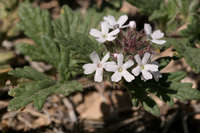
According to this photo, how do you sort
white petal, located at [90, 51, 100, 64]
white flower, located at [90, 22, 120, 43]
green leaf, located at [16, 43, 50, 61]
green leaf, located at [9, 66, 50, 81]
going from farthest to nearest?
green leaf, located at [16, 43, 50, 61] < green leaf, located at [9, 66, 50, 81] < white flower, located at [90, 22, 120, 43] < white petal, located at [90, 51, 100, 64]

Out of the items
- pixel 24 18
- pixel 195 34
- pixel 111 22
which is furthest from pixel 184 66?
pixel 24 18

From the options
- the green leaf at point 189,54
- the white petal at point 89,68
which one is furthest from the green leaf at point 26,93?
the green leaf at point 189,54

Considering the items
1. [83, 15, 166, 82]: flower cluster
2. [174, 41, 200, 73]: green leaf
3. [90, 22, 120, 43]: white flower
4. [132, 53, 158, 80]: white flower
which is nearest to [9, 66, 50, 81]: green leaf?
[83, 15, 166, 82]: flower cluster

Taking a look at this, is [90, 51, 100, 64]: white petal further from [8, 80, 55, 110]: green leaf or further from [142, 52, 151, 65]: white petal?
[8, 80, 55, 110]: green leaf

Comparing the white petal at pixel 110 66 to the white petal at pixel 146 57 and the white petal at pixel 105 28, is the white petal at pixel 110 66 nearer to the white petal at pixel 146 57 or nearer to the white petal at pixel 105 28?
the white petal at pixel 146 57

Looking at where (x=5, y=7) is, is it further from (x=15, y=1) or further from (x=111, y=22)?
(x=111, y=22)

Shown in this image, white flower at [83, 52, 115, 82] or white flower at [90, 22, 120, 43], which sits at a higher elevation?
white flower at [90, 22, 120, 43]

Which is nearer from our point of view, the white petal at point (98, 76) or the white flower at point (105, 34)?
the white petal at point (98, 76)

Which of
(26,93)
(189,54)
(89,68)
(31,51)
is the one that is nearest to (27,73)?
(26,93)
